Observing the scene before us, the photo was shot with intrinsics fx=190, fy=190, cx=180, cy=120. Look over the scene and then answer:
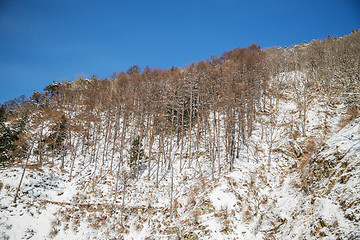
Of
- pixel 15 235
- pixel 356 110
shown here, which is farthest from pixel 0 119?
pixel 356 110

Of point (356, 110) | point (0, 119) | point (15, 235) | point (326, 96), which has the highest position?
point (326, 96)

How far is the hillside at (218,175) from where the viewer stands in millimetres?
15596

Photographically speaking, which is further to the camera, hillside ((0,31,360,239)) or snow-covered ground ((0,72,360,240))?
hillside ((0,31,360,239))

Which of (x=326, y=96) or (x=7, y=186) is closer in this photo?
(x=7, y=186)

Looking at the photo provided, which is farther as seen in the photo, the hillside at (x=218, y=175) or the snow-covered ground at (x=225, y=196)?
the hillside at (x=218, y=175)

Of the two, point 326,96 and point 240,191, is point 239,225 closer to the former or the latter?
point 240,191

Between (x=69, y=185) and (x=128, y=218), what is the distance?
474 inches

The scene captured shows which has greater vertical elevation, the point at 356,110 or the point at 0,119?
the point at 0,119

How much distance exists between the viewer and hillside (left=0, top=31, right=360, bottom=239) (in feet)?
51.2

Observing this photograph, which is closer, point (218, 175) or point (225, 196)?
point (225, 196)

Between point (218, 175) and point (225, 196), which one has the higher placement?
point (218, 175)

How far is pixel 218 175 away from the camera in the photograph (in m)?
24.8

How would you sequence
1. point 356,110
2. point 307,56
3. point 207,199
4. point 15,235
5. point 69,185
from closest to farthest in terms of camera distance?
point 15,235
point 207,199
point 356,110
point 69,185
point 307,56

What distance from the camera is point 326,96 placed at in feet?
117
